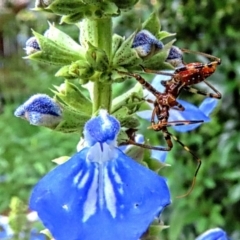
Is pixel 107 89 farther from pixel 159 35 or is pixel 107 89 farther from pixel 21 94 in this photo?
pixel 21 94

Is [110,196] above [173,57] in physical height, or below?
below

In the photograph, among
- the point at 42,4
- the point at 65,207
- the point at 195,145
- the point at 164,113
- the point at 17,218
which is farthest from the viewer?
the point at 195,145

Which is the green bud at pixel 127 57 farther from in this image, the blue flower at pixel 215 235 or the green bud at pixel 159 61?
the blue flower at pixel 215 235

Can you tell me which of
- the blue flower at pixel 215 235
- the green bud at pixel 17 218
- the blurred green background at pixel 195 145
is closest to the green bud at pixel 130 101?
the blue flower at pixel 215 235

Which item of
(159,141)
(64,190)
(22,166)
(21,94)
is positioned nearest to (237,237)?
(159,141)

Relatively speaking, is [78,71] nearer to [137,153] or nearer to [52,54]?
[52,54]

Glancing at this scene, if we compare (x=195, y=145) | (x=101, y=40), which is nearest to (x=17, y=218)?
(x=101, y=40)
